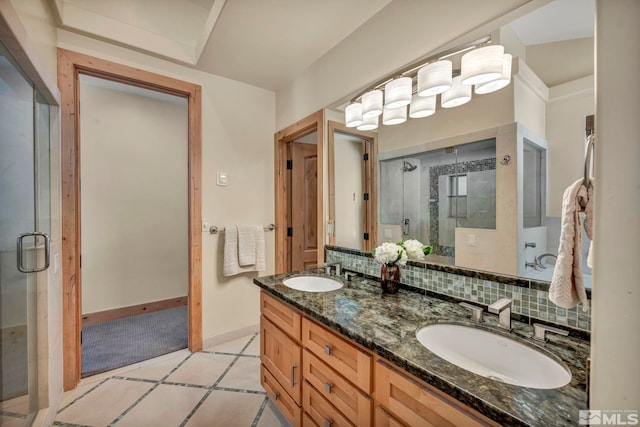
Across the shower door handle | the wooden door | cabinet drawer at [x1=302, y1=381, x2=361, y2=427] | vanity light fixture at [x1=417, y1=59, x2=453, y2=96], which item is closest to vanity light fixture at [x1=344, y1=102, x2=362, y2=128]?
vanity light fixture at [x1=417, y1=59, x2=453, y2=96]

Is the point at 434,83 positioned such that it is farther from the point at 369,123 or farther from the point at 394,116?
the point at 369,123

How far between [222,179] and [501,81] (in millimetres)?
2185

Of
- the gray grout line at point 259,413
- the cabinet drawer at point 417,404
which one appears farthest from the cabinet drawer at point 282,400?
the cabinet drawer at point 417,404

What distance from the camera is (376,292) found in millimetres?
1504

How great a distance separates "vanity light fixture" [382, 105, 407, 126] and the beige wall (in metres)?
0.69

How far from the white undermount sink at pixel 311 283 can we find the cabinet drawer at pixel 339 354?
18.5 inches

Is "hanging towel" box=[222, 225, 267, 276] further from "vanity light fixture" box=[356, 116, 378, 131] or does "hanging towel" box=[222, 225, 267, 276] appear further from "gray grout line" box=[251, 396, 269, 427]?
"vanity light fixture" box=[356, 116, 378, 131]

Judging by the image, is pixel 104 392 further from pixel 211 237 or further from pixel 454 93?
pixel 454 93

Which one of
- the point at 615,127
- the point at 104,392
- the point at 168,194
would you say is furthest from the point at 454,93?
the point at 168,194

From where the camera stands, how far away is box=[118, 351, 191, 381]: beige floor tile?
208 centimetres

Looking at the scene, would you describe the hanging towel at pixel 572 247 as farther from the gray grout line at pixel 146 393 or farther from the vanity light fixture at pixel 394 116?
the gray grout line at pixel 146 393

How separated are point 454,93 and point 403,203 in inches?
24.6

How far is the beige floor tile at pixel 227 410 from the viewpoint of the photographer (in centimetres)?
162

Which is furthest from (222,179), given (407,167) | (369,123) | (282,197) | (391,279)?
(391,279)
